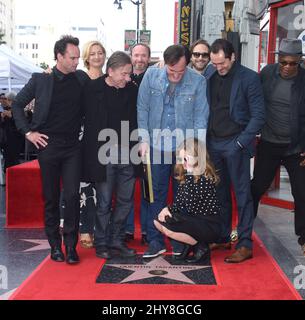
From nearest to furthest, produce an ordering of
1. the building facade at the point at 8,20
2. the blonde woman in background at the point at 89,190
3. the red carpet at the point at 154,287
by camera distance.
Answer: the red carpet at the point at 154,287 < the blonde woman in background at the point at 89,190 < the building facade at the point at 8,20

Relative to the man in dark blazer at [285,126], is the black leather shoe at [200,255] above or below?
below

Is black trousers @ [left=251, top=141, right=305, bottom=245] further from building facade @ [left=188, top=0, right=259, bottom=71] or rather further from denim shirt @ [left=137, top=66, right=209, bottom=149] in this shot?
building facade @ [left=188, top=0, right=259, bottom=71]

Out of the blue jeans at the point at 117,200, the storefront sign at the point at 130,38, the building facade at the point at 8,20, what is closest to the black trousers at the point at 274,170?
the blue jeans at the point at 117,200

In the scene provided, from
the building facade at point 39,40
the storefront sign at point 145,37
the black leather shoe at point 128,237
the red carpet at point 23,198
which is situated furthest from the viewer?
the building facade at point 39,40

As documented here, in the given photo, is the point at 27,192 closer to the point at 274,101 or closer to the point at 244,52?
the point at 274,101

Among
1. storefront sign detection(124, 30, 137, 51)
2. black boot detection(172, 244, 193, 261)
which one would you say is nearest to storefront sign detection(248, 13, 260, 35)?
black boot detection(172, 244, 193, 261)

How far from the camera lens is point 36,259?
4.82 m

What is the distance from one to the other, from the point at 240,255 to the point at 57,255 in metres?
1.72

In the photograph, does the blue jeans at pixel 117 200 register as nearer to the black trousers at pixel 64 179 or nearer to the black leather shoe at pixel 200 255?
the black trousers at pixel 64 179

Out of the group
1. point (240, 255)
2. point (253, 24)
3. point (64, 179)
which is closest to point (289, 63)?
point (240, 255)

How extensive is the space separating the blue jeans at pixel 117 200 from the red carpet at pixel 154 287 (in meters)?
0.40

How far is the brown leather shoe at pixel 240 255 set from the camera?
471cm

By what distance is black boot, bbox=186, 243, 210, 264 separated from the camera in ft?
15.5
